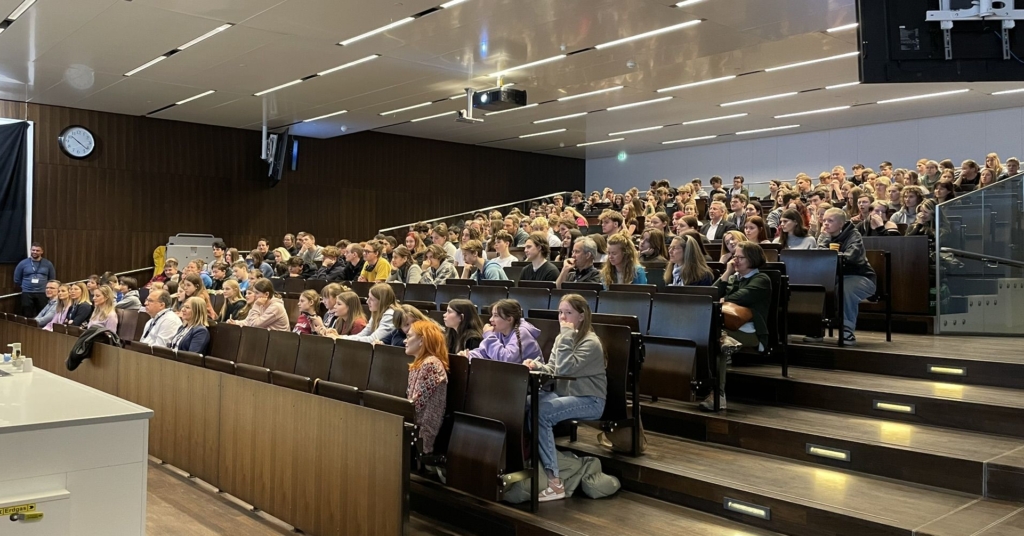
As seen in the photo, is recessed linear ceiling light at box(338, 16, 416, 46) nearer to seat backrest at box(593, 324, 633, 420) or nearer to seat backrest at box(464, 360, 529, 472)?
seat backrest at box(593, 324, 633, 420)

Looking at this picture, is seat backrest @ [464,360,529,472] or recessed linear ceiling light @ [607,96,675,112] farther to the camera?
recessed linear ceiling light @ [607,96,675,112]

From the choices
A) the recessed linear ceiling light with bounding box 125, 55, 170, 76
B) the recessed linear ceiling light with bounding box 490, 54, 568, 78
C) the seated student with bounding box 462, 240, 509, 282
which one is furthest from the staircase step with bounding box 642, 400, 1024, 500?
the recessed linear ceiling light with bounding box 125, 55, 170, 76

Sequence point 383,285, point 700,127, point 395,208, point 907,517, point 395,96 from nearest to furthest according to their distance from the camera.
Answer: point 907,517 → point 383,285 → point 395,96 → point 700,127 → point 395,208

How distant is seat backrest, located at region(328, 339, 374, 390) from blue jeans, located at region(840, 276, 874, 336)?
3207 millimetres

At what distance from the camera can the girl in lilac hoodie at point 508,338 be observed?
3.95 m

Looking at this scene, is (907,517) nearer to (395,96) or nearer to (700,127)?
(395,96)

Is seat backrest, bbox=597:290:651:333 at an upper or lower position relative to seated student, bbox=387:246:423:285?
lower

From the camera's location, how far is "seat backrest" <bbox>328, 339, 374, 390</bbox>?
4.22 m

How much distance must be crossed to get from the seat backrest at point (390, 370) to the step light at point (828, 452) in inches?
77.0

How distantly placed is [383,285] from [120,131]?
348 inches

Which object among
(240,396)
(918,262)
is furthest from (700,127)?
(240,396)

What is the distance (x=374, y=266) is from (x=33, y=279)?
606 cm

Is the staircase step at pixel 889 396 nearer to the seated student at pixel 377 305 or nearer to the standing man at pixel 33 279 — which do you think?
the seated student at pixel 377 305

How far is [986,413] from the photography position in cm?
377
